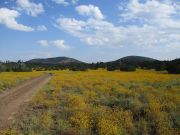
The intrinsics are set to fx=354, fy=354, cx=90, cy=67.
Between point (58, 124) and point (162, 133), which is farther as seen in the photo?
point (58, 124)

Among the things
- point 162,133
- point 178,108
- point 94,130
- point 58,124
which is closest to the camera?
point 162,133

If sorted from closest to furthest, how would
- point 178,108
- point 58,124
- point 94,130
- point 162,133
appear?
point 162,133
point 94,130
point 58,124
point 178,108

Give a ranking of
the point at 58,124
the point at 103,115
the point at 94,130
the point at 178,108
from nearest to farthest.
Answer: the point at 94,130 → the point at 58,124 → the point at 103,115 → the point at 178,108

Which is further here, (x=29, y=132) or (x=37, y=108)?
(x=37, y=108)

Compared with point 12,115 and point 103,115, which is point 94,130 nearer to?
point 103,115

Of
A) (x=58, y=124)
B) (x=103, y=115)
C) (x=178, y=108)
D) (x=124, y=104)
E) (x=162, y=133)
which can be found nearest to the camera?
(x=162, y=133)

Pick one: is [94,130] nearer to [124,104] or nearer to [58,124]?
[58,124]

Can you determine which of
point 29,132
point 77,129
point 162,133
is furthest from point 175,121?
point 29,132

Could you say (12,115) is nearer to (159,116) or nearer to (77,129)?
(77,129)

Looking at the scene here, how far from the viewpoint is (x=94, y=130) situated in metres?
11.9

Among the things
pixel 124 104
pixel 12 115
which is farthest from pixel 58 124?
pixel 124 104

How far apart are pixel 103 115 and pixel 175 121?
271 cm

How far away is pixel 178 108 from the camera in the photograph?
1527 centimetres

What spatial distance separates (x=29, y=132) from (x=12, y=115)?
166 inches
